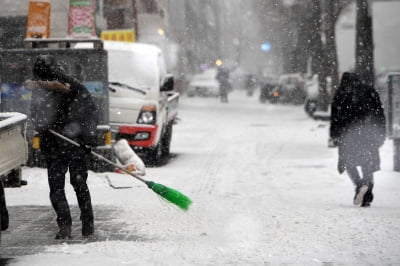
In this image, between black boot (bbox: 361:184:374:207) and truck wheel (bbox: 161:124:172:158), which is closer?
black boot (bbox: 361:184:374:207)

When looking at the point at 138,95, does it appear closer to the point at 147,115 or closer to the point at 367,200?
the point at 147,115

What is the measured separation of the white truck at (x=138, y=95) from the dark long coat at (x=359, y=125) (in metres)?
4.81

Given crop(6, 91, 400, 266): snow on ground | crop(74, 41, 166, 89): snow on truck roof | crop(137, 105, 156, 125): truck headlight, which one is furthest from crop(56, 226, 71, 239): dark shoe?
crop(74, 41, 166, 89): snow on truck roof

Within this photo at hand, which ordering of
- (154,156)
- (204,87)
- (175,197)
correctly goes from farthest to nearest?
1. (204,87)
2. (154,156)
3. (175,197)

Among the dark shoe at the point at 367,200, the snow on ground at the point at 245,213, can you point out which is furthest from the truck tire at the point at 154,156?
the dark shoe at the point at 367,200

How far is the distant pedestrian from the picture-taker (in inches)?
415

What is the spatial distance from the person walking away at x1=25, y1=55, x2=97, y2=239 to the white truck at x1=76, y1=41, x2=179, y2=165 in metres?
6.45

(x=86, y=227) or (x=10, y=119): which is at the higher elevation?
(x=10, y=119)

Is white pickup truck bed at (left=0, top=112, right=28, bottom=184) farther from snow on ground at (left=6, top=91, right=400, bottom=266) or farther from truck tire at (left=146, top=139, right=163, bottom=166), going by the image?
truck tire at (left=146, top=139, right=163, bottom=166)

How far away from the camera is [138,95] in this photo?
14875mm

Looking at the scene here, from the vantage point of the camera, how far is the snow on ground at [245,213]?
729 cm

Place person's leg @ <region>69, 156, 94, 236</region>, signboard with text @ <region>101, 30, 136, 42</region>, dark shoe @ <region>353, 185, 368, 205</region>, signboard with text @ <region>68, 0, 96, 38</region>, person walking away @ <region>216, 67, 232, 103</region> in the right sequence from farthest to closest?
1. person walking away @ <region>216, 67, 232, 103</region>
2. signboard with text @ <region>101, 30, 136, 42</region>
3. signboard with text @ <region>68, 0, 96, 38</region>
4. dark shoe @ <region>353, 185, 368, 205</region>
5. person's leg @ <region>69, 156, 94, 236</region>

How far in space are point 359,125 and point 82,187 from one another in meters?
3.91

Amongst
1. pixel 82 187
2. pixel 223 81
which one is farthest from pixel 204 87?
pixel 82 187
